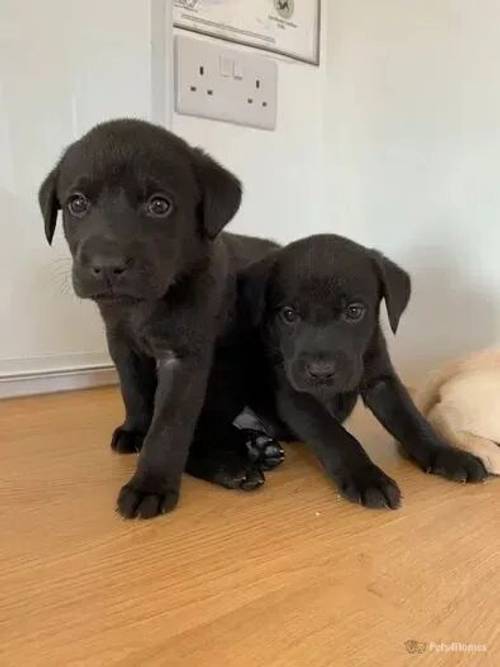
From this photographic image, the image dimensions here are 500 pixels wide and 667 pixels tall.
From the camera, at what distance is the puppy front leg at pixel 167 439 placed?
0.98 meters

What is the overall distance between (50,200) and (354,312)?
49cm

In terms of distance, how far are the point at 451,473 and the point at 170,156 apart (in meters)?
0.63

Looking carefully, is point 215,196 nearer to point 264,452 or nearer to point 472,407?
point 264,452

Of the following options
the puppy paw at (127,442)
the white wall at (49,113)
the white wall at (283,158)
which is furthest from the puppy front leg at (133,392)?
the white wall at (283,158)

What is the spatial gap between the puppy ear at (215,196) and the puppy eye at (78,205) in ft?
0.54

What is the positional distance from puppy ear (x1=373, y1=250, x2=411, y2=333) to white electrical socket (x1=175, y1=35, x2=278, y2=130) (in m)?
0.73

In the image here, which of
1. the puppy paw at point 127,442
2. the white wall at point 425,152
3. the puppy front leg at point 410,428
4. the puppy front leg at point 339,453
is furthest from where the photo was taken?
the white wall at point 425,152

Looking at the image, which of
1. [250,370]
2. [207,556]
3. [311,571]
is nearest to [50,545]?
[207,556]

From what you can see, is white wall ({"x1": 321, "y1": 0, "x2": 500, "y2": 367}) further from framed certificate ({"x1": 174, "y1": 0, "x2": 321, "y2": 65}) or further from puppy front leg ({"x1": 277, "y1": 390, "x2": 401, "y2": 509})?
Result: puppy front leg ({"x1": 277, "y1": 390, "x2": 401, "y2": 509})

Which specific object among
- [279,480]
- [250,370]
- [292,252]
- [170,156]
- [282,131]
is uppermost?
[282,131]

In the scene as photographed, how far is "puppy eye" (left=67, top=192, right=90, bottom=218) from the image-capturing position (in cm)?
102

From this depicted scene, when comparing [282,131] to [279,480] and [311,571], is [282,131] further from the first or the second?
[311,571]

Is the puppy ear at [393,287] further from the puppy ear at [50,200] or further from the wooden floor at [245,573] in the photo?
the puppy ear at [50,200]

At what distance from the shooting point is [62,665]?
2.07 ft
